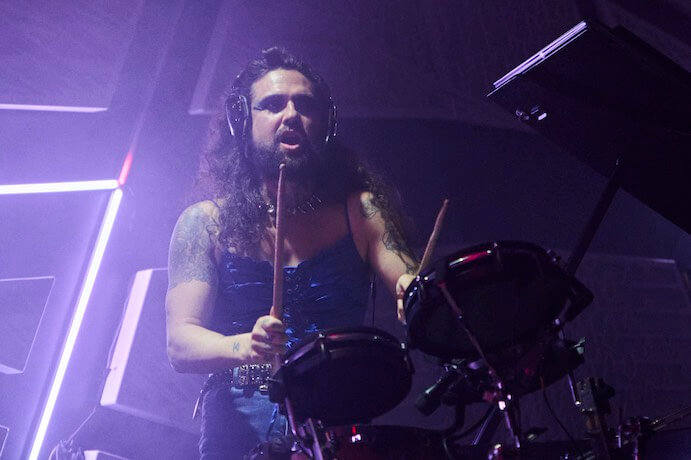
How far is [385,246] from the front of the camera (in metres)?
2.00

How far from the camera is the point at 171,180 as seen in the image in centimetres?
280

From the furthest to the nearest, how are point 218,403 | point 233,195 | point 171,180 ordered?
point 171,180
point 233,195
point 218,403

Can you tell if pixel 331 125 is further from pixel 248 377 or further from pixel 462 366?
pixel 462 366

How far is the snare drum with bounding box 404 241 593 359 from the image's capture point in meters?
1.28

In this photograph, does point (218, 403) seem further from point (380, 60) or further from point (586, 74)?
point (380, 60)

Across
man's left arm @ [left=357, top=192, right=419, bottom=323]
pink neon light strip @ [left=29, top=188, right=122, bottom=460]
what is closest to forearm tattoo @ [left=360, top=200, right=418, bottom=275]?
man's left arm @ [left=357, top=192, right=419, bottom=323]

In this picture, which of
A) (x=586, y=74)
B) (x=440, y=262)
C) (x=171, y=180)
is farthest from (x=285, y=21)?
Answer: (x=440, y=262)

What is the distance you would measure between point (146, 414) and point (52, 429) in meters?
0.31

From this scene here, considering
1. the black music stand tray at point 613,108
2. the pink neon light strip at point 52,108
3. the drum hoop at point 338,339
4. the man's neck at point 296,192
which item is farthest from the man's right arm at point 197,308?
the pink neon light strip at point 52,108

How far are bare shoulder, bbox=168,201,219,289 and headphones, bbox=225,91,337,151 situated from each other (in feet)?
0.94

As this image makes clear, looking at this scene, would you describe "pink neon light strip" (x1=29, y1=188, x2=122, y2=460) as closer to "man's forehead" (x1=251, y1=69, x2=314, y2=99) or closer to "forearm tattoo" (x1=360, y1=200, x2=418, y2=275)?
"man's forehead" (x1=251, y1=69, x2=314, y2=99)

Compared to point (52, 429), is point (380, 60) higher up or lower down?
higher up

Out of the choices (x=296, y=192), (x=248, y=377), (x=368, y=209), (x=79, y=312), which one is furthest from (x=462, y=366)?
(x=79, y=312)

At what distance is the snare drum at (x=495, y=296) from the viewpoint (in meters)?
1.28
